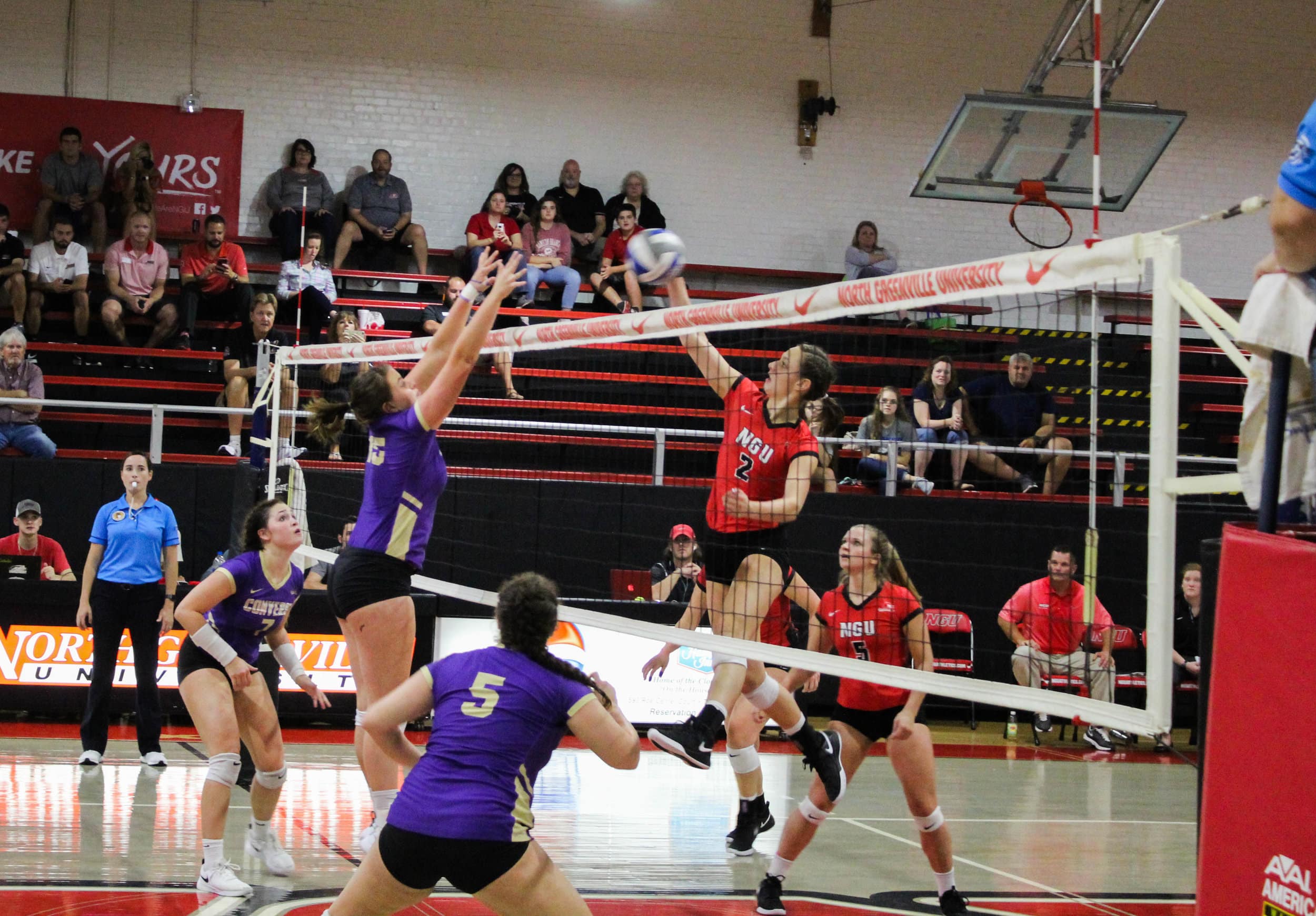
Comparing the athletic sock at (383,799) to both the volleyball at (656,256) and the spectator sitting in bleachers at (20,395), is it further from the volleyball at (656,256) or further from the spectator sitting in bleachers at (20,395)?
the spectator sitting in bleachers at (20,395)

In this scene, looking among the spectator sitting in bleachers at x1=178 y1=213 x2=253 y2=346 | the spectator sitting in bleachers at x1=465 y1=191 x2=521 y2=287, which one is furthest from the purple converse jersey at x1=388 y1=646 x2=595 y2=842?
the spectator sitting in bleachers at x1=465 y1=191 x2=521 y2=287

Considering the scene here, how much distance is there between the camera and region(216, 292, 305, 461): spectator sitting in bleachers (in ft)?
41.7

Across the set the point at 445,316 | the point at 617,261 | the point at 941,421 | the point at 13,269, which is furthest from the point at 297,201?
the point at 941,421

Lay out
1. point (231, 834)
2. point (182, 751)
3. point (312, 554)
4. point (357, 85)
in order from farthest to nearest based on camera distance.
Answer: point (357, 85)
point (182, 751)
point (312, 554)
point (231, 834)

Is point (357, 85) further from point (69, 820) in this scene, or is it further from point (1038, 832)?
point (1038, 832)

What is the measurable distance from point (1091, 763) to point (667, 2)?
1140cm

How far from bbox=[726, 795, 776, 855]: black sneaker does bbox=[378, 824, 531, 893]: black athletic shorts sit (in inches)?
128

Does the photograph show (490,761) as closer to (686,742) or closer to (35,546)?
(686,742)

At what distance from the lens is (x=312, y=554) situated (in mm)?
7516

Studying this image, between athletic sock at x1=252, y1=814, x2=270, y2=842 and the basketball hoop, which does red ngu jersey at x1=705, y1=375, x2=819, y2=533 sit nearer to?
athletic sock at x1=252, y1=814, x2=270, y2=842

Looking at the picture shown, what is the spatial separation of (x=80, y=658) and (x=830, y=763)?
23.0 feet

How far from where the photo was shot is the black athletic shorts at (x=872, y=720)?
573 cm

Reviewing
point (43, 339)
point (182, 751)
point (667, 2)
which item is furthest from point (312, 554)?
point (667, 2)

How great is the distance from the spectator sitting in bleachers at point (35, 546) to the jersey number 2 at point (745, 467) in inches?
271
